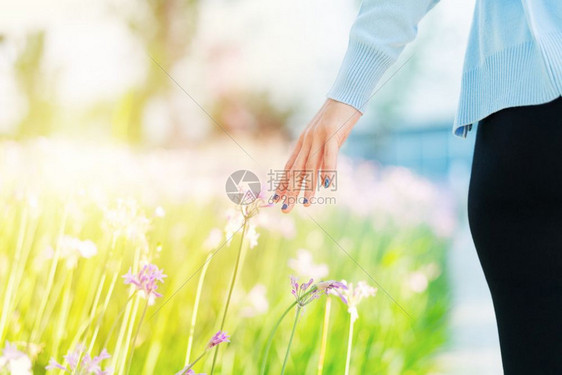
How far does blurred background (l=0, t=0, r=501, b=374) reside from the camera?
52.4 inches

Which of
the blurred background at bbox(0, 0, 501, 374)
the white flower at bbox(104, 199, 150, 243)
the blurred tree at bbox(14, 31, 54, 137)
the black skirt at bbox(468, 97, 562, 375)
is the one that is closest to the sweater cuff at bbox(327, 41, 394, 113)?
the black skirt at bbox(468, 97, 562, 375)

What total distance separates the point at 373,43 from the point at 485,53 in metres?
0.10

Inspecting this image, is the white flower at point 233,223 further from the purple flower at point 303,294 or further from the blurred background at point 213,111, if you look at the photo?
the blurred background at point 213,111

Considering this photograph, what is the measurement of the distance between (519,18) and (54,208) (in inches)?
39.9

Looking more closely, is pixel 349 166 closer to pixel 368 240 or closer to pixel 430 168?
pixel 368 240

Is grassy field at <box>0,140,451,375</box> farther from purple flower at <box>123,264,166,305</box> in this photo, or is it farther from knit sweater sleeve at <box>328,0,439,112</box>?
knit sweater sleeve at <box>328,0,439,112</box>

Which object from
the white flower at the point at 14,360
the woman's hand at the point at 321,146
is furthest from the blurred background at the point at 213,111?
the woman's hand at the point at 321,146

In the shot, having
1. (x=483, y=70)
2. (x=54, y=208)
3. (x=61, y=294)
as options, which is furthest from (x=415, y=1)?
(x=54, y=208)

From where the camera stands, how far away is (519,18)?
16.0 inches

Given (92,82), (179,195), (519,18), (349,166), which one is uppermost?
(92,82)

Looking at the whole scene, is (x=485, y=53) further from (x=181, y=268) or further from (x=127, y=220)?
(x=181, y=268)

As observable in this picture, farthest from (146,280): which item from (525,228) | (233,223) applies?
(525,228)

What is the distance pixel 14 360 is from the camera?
1.73 ft

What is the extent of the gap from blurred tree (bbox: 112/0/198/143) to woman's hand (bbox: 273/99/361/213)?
133cm
